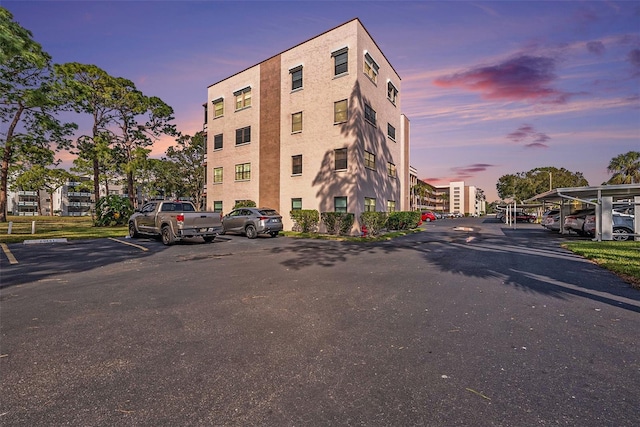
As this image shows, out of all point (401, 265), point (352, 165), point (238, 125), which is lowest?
point (401, 265)

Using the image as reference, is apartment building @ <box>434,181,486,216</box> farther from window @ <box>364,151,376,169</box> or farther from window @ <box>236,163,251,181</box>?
window @ <box>236,163,251,181</box>

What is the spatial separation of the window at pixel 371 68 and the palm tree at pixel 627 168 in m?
50.9

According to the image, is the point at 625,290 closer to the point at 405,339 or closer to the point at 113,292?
the point at 405,339

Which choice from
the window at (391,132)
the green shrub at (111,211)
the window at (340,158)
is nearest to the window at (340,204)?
the window at (340,158)

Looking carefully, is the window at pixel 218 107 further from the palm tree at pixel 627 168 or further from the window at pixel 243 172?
the palm tree at pixel 627 168

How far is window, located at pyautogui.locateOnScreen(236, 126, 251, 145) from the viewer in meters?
26.8

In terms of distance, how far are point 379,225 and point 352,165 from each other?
15.1 feet

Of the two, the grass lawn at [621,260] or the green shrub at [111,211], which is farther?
the green shrub at [111,211]

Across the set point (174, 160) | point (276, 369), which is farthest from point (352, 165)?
point (174, 160)

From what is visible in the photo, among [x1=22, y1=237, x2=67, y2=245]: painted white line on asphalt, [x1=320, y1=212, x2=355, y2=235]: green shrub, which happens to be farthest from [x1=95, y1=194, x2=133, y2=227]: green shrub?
[x1=320, y1=212, x2=355, y2=235]: green shrub

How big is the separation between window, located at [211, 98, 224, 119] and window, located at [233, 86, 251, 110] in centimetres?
216

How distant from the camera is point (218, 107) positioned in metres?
29.8

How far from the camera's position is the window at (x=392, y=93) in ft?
88.5

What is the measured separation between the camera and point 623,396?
8.48 feet
